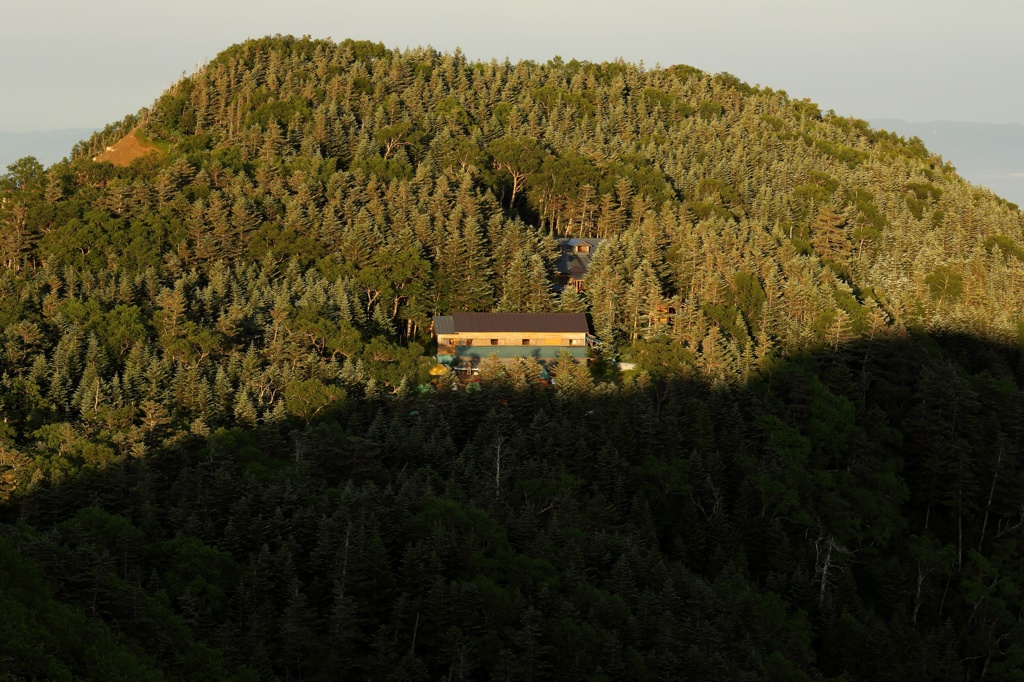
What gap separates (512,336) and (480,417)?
1883 cm

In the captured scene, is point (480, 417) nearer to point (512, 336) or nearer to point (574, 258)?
point (512, 336)

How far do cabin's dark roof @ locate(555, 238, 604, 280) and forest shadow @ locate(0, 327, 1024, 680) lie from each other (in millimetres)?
27330

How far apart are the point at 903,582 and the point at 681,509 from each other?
18.1 meters

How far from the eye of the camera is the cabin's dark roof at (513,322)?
10494 centimetres

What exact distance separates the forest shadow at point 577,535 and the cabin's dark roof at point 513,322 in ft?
41.4

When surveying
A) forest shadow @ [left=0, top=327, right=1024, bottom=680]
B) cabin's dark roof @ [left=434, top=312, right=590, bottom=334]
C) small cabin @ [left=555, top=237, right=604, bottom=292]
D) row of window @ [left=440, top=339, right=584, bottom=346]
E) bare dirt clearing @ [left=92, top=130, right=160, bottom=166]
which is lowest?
forest shadow @ [left=0, top=327, right=1024, bottom=680]

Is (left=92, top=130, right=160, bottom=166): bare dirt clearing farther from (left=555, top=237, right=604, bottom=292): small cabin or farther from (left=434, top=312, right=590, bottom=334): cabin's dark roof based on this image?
(left=434, top=312, right=590, bottom=334): cabin's dark roof

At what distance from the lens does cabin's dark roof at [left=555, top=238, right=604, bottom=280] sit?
12200 centimetres

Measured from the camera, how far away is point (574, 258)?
126500mm

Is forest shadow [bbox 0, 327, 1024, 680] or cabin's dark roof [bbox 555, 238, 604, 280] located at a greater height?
cabin's dark roof [bbox 555, 238, 604, 280]

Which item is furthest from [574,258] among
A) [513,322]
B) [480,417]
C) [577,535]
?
[577,535]

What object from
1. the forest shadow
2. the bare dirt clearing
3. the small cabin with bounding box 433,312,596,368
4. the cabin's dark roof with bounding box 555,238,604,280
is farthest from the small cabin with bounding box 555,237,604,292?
the bare dirt clearing

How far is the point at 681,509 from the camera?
3238 inches

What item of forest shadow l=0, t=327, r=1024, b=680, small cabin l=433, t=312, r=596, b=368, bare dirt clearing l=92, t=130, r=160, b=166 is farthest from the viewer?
bare dirt clearing l=92, t=130, r=160, b=166
